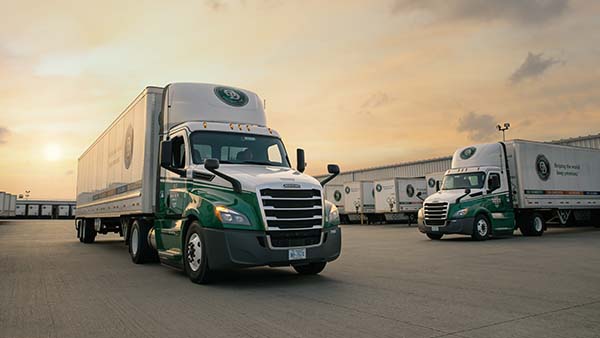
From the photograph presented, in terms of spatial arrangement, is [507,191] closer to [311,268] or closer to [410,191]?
[311,268]

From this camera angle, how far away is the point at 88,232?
19.4m

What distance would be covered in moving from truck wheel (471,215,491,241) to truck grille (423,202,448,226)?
1169 mm

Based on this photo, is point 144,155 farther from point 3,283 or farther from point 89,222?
point 89,222

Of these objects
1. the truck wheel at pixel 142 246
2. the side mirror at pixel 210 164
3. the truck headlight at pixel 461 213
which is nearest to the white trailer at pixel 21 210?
the truck wheel at pixel 142 246

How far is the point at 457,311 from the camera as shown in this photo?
221 inches

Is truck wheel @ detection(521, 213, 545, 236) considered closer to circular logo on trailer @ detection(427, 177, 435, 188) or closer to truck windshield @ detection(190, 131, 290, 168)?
circular logo on trailer @ detection(427, 177, 435, 188)

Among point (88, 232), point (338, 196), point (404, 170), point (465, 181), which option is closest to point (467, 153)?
point (465, 181)

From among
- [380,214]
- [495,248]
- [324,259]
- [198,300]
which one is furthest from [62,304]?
[380,214]

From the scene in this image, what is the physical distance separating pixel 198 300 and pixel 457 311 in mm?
3527

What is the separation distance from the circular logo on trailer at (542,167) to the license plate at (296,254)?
15953 mm

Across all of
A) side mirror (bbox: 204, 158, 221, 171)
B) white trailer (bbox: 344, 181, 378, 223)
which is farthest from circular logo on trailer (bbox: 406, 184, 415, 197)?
side mirror (bbox: 204, 158, 221, 171)

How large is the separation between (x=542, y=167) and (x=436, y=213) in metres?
6.20

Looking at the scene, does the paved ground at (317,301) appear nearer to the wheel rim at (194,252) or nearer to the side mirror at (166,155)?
the wheel rim at (194,252)

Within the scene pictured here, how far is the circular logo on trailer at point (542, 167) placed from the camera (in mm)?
20000
